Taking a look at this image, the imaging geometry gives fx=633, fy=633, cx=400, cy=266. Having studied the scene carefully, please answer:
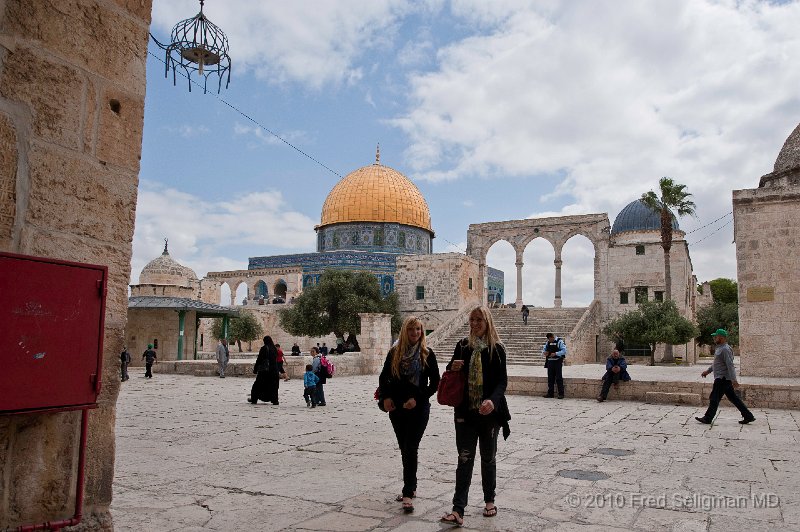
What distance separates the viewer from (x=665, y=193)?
2458 centimetres

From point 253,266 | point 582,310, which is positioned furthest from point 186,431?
point 253,266

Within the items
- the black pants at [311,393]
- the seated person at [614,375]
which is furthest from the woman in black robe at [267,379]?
the seated person at [614,375]

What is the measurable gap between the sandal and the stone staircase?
18.8 m

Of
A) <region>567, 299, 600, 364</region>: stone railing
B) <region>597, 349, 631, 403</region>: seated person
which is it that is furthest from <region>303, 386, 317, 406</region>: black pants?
<region>567, 299, 600, 364</region>: stone railing

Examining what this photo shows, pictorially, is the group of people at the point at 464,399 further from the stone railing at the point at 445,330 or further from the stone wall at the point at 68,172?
the stone railing at the point at 445,330

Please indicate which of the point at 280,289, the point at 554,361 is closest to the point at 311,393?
the point at 554,361

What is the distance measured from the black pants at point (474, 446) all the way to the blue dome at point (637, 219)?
33072 millimetres

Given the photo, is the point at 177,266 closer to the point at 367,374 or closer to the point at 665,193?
the point at 367,374

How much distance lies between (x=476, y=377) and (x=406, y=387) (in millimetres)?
560

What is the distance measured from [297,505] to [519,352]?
67.2 feet

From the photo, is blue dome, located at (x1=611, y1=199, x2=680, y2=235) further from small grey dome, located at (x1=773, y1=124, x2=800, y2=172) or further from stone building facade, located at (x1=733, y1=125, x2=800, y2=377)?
stone building facade, located at (x1=733, y1=125, x2=800, y2=377)

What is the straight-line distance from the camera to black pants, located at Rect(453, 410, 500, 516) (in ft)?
11.9

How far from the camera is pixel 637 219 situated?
35594 mm

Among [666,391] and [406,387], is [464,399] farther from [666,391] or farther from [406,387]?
[666,391]
